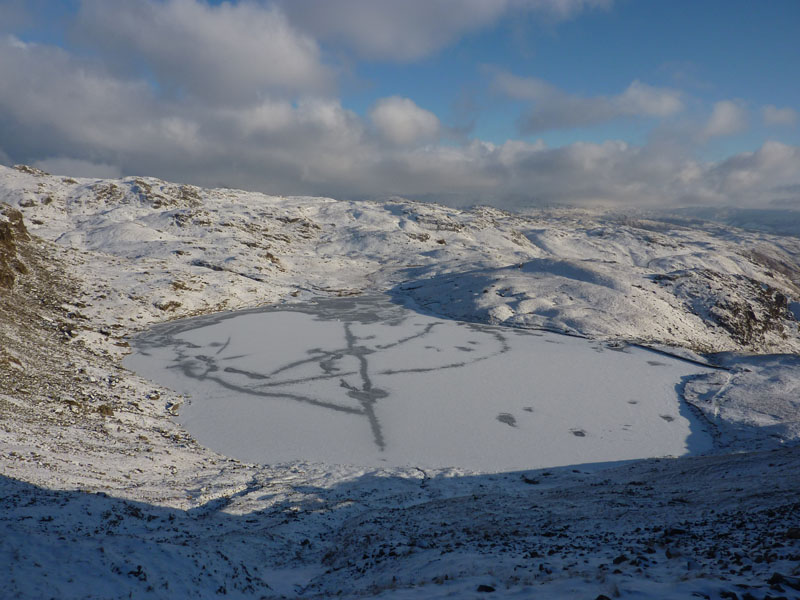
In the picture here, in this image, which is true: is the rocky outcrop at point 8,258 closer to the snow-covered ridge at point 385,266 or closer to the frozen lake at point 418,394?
the snow-covered ridge at point 385,266

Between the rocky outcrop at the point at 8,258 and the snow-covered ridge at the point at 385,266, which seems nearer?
the rocky outcrop at the point at 8,258

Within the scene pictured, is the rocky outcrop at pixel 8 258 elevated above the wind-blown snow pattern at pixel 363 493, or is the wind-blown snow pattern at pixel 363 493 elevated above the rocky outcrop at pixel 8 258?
the rocky outcrop at pixel 8 258

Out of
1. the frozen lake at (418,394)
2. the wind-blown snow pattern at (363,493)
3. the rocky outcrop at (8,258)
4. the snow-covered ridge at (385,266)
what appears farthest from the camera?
the snow-covered ridge at (385,266)

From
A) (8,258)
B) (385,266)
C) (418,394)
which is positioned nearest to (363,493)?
(418,394)

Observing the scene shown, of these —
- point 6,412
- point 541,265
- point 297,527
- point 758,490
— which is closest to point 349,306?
point 541,265

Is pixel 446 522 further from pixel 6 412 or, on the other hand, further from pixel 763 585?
pixel 6 412

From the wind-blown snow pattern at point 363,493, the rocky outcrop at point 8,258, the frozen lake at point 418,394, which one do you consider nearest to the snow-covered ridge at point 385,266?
the wind-blown snow pattern at point 363,493

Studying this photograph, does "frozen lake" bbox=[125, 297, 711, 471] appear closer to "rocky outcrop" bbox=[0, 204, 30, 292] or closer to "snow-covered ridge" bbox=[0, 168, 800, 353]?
"snow-covered ridge" bbox=[0, 168, 800, 353]

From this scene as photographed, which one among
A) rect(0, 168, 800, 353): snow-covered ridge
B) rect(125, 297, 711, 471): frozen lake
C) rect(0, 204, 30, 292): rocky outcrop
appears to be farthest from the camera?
rect(0, 168, 800, 353): snow-covered ridge

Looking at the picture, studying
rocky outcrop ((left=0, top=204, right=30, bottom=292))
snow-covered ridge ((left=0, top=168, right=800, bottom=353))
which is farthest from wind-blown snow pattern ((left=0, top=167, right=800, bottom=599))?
snow-covered ridge ((left=0, top=168, right=800, bottom=353))
